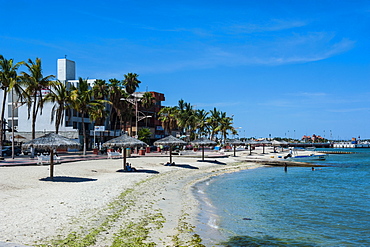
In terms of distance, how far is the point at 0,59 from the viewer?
114 feet

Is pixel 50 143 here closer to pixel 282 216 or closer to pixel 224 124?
pixel 282 216

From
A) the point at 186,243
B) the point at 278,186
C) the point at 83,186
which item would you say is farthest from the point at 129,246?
the point at 278,186

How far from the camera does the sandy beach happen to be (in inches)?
373

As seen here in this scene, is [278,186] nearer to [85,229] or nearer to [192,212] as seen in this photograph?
[192,212]

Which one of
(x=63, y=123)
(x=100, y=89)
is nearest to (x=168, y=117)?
(x=100, y=89)

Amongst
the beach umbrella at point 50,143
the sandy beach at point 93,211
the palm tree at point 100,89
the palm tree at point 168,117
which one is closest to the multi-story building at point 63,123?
the palm tree at point 100,89

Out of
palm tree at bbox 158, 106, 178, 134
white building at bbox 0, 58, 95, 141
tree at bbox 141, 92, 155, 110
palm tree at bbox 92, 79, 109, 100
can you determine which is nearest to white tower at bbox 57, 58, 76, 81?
palm tree at bbox 92, 79, 109, 100

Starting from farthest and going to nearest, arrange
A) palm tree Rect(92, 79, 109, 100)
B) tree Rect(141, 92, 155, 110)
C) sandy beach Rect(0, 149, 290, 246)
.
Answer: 1. tree Rect(141, 92, 155, 110)
2. palm tree Rect(92, 79, 109, 100)
3. sandy beach Rect(0, 149, 290, 246)

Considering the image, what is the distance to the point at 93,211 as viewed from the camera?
1266 centimetres

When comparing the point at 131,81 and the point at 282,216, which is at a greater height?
the point at 131,81

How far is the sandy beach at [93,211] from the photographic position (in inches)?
373

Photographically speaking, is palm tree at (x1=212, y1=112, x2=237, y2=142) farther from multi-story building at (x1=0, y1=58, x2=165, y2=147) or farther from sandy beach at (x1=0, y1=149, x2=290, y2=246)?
sandy beach at (x1=0, y1=149, x2=290, y2=246)

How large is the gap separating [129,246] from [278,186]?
733 inches

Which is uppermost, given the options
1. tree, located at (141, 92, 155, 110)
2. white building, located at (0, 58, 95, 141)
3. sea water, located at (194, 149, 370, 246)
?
tree, located at (141, 92, 155, 110)
